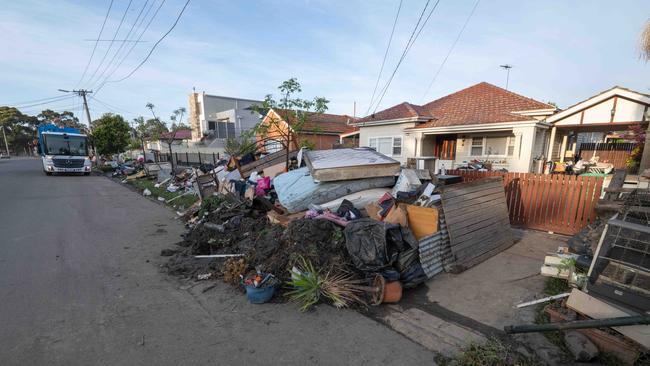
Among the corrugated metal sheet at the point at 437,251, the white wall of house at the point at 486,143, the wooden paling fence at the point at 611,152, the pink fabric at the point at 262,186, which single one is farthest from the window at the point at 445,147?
the corrugated metal sheet at the point at 437,251

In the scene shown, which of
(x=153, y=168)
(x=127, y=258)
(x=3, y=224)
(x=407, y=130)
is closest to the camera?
(x=127, y=258)

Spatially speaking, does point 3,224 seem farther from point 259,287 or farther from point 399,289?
point 399,289

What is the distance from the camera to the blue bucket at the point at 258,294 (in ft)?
10.9

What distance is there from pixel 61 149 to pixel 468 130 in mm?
22619

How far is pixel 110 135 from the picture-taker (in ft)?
77.9

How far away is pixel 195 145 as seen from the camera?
3444 centimetres

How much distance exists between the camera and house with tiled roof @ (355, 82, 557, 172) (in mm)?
11133

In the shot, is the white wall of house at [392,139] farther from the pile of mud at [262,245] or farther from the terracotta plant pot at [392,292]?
the terracotta plant pot at [392,292]

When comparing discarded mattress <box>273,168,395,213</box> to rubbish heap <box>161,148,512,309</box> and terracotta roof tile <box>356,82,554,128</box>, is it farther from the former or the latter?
terracotta roof tile <box>356,82,554,128</box>

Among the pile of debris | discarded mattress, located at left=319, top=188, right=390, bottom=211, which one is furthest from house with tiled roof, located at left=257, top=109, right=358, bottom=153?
the pile of debris

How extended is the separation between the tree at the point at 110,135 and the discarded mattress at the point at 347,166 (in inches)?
997

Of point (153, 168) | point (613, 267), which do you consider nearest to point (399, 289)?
point (613, 267)

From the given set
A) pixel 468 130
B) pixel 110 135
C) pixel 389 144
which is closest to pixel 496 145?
pixel 468 130

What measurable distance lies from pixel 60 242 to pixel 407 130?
13.4 m
